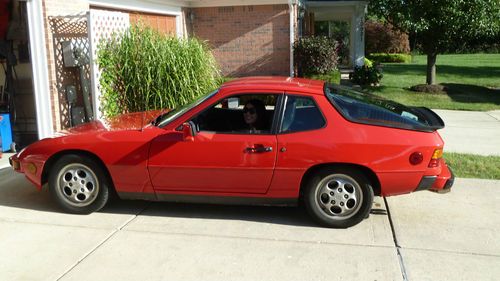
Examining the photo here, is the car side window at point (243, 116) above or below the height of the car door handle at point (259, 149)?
above

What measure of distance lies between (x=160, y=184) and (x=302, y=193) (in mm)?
1388

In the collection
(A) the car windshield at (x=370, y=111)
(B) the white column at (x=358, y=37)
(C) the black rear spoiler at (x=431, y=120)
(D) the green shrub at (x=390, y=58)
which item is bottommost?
(C) the black rear spoiler at (x=431, y=120)

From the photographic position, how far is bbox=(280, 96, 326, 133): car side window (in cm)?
495

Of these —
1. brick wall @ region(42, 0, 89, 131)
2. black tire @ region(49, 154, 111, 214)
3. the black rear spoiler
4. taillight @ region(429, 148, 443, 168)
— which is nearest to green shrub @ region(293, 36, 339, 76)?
brick wall @ region(42, 0, 89, 131)

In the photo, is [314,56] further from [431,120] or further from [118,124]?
[118,124]

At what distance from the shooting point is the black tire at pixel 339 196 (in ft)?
16.1

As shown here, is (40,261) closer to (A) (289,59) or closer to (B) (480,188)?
(B) (480,188)

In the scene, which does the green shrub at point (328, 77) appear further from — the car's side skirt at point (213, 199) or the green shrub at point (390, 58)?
the green shrub at point (390, 58)

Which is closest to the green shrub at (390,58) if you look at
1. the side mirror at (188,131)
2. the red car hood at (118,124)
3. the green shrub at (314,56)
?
the green shrub at (314,56)

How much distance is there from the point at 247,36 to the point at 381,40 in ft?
72.0

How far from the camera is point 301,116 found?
16.4ft

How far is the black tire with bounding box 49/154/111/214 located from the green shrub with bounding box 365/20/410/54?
3246 centimetres

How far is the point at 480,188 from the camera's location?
631 centimetres

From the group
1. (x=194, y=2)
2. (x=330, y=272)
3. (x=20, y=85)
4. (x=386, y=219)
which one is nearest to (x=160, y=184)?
(x=330, y=272)
